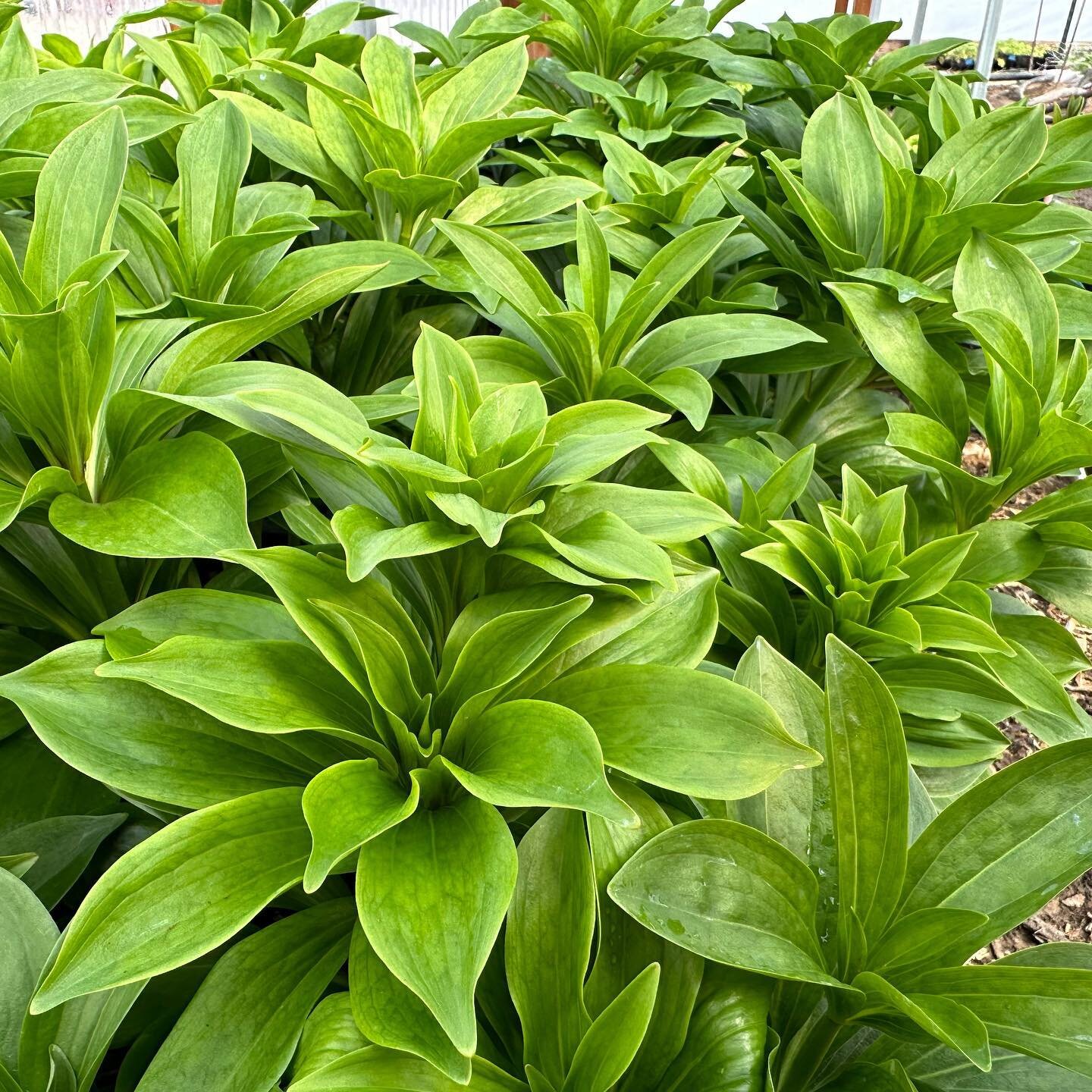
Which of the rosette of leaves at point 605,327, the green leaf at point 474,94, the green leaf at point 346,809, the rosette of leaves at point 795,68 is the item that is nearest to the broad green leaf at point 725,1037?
the green leaf at point 346,809

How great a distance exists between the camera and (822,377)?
1.52 metres

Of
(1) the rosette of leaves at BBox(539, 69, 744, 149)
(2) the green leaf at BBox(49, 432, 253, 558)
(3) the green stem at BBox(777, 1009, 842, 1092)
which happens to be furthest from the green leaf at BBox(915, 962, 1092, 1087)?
(1) the rosette of leaves at BBox(539, 69, 744, 149)

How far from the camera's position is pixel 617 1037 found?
2.07 ft

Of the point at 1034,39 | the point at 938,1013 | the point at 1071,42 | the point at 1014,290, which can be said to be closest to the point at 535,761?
the point at 938,1013

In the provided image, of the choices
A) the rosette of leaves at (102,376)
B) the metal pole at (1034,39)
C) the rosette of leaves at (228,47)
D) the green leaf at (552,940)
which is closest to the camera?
the green leaf at (552,940)

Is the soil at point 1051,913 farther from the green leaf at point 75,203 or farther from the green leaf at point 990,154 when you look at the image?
the green leaf at point 75,203

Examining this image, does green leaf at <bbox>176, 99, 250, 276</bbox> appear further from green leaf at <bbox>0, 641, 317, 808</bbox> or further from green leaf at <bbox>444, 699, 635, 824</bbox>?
green leaf at <bbox>444, 699, 635, 824</bbox>

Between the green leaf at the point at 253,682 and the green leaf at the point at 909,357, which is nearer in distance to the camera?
the green leaf at the point at 253,682

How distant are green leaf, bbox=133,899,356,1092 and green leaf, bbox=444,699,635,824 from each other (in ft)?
0.63

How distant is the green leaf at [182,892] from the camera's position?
1.98 feet

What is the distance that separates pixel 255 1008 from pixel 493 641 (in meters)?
0.33

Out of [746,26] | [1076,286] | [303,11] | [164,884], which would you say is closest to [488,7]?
[303,11]

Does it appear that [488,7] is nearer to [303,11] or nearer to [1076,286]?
[303,11]

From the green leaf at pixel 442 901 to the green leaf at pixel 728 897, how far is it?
98 millimetres
